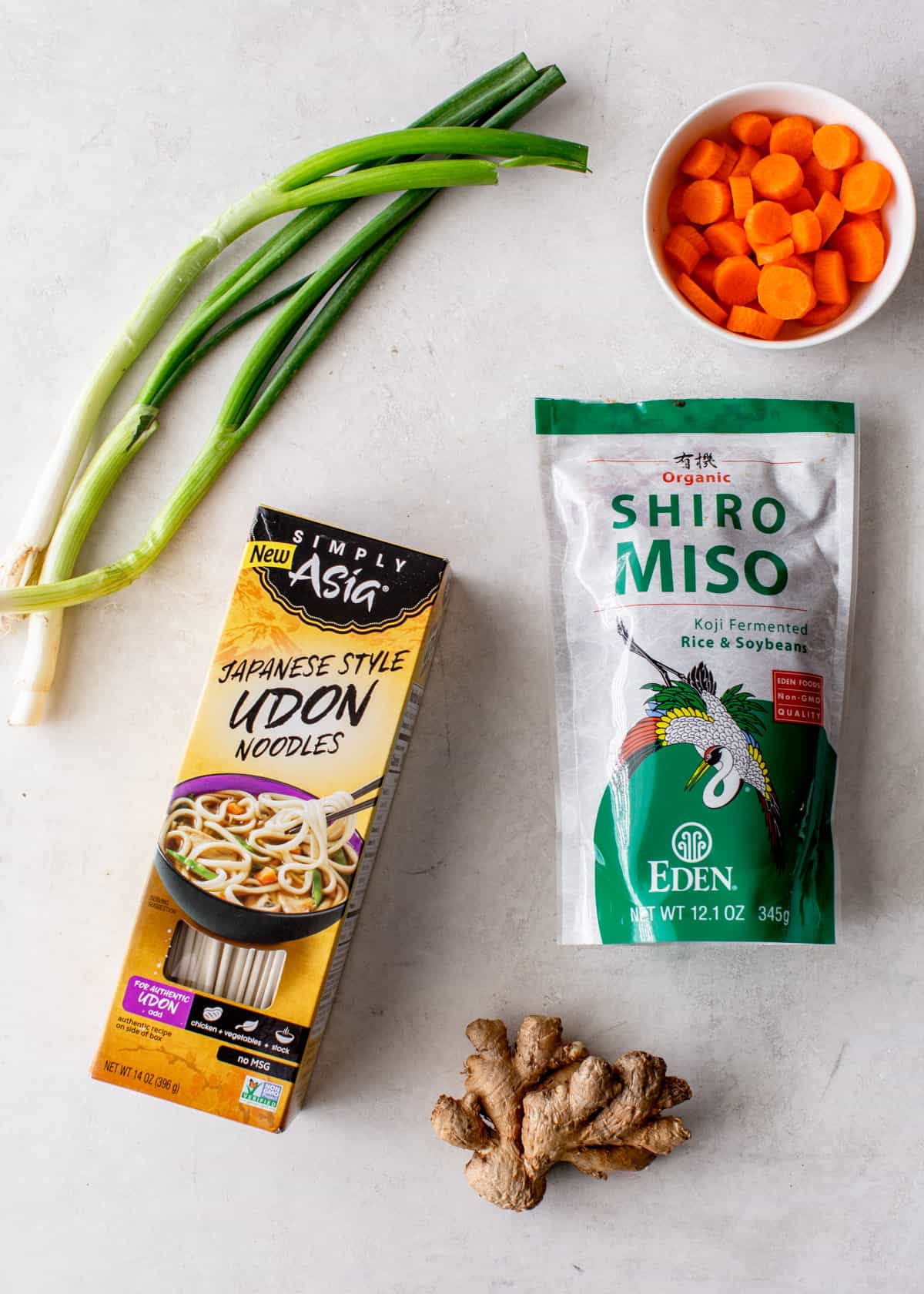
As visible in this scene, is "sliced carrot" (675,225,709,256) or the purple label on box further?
"sliced carrot" (675,225,709,256)

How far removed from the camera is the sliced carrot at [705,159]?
1.15m

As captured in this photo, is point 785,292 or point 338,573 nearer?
point 338,573

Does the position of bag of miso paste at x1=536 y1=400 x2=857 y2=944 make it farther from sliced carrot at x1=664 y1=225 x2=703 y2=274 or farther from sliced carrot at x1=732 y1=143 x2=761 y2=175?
sliced carrot at x1=732 y1=143 x2=761 y2=175

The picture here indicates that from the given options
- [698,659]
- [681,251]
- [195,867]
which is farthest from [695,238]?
[195,867]

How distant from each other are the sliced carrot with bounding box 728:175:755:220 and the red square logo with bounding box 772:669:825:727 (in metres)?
0.53

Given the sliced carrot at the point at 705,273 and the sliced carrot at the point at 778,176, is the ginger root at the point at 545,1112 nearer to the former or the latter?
the sliced carrot at the point at 705,273

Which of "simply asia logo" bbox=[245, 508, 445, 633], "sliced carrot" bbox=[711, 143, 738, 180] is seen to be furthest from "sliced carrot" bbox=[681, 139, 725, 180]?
"simply asia logo" bbox=[245, 508, 445, 633]

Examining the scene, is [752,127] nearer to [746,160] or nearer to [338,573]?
[746,160]

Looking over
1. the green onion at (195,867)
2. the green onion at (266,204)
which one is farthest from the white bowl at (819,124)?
the green onion at (195,867)

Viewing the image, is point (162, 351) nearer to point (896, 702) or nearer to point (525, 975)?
point (525, 975)

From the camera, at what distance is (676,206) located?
46.4 inches

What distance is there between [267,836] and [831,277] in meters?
0.88

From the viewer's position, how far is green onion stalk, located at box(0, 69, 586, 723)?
119cm

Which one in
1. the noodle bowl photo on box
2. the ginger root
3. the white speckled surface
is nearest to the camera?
the noodle bowl photo on box
